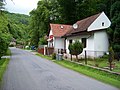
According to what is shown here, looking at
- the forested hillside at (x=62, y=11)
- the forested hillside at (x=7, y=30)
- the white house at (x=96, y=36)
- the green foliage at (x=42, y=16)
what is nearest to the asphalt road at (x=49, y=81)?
the forested hillside at (x=7, y=30)

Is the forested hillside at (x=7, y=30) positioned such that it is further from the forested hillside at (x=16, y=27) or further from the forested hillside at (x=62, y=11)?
the forested hillside at (x=62, y=11)

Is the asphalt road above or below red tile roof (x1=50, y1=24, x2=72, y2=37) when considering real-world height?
below

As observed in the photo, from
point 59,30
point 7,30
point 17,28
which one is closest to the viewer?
point 7,30

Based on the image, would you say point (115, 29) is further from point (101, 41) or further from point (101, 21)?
point (101, 21)

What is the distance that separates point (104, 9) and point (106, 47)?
11.9 metres

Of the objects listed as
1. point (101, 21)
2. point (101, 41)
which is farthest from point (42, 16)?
point (101, 41)

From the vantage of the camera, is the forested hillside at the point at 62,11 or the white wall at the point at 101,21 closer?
the white wall at the point at 101,21

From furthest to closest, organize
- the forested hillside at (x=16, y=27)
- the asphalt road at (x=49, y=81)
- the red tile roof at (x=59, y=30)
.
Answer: the forested hillside at (x=16, y=27) → the red tile roof at (x=59, y=30) → the asphalt road at (x=49, y=81)

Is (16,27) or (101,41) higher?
(16,27)

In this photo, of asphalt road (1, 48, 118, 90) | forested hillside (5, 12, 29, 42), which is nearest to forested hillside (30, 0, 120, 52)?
forested hillside (5, 12, 29, 42)

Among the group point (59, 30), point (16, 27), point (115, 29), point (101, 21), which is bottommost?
point (115, 29)

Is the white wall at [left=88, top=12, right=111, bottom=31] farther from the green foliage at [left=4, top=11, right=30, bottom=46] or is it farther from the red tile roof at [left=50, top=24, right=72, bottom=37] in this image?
the red tile roof at [left=50, top=24, right=72, bottom=37]

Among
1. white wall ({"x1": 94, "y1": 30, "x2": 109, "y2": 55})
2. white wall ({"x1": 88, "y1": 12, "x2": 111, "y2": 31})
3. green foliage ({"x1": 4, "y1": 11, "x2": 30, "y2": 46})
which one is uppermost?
green foliage ({"x1": 4, "y1": 11, "x2": 30, "y2": 46})

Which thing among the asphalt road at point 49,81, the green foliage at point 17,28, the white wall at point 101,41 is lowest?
the asphalt road at point 49,81
